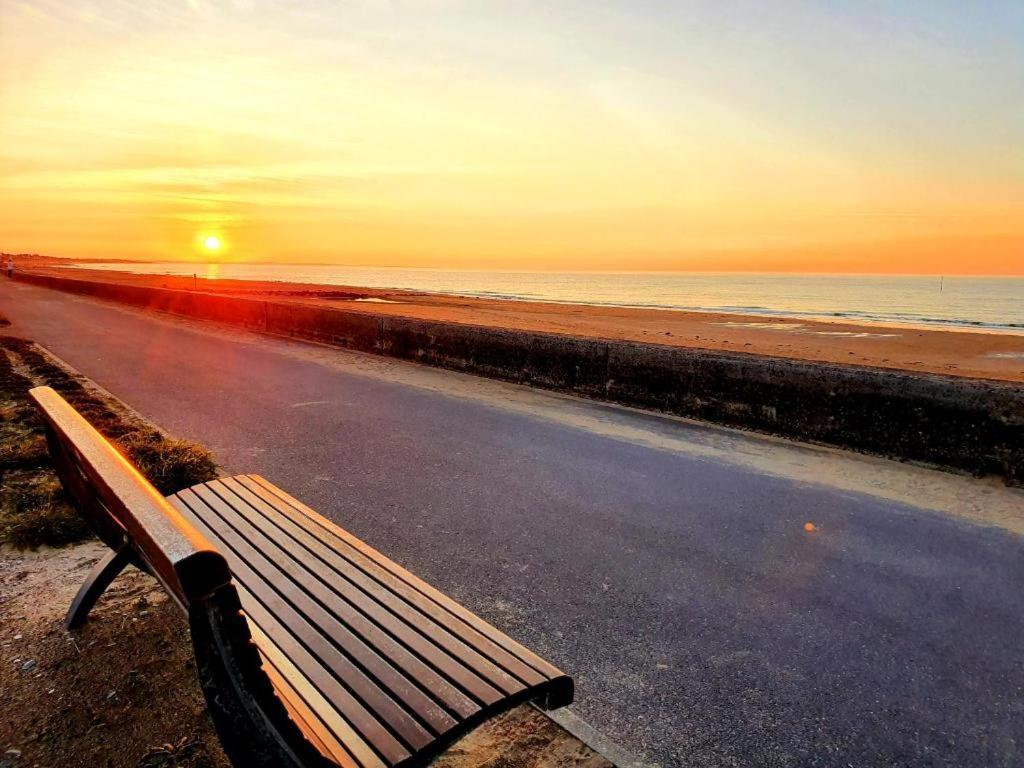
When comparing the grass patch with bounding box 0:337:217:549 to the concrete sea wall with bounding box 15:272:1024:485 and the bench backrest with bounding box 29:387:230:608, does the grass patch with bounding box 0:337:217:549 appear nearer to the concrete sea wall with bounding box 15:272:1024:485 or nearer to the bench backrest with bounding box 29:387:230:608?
the bench backrest with bounding box 29:387:230:608

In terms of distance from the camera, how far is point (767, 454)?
5902 mm

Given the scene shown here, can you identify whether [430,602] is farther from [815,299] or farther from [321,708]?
[815,299]

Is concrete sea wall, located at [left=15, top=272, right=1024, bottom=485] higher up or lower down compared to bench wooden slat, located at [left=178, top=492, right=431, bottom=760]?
higher up

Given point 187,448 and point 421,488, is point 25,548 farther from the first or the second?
point 421,488

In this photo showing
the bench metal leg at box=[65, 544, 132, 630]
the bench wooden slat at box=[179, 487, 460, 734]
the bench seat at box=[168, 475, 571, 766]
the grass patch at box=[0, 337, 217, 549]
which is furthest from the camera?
the grass patch at box=[0, 337, 217, 549]

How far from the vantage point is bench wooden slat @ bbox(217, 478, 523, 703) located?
187 centimetres

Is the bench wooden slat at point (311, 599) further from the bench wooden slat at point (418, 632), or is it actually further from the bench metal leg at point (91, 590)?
the bench metal leg at point (91, 590)

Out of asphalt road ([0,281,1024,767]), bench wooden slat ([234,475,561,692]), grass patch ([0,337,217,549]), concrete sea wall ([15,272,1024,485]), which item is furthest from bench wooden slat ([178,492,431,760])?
concrete sea wall ([15,272,1024,485])

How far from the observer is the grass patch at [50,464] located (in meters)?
3.85

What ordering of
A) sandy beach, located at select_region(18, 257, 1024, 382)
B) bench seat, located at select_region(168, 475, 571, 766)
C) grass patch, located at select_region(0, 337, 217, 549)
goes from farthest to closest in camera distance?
sandy beach, located at select_region(18, 257, 1024, 382) < grass patch, located at select_region(0, 337, 217, 549) < bench seat, located at select_region(168, 475, 571, 766)

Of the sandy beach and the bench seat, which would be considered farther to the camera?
the sandy beach

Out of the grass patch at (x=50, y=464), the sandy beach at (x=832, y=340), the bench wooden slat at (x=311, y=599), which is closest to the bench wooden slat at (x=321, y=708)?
the bench wooden slat at (x=311, y=599)

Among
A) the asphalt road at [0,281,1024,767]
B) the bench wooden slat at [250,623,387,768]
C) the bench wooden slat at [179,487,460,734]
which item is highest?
the bench wooden slat at [179,487,460,734]

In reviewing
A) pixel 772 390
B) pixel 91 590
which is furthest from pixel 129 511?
pixel 772 390
